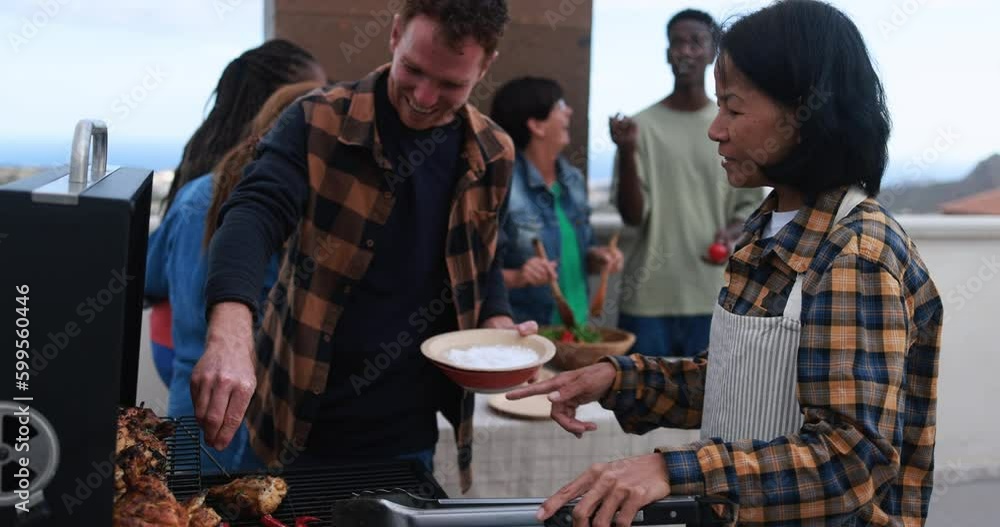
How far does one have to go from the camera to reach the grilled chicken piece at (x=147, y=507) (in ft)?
3.95

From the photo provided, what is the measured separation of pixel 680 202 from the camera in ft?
13.0

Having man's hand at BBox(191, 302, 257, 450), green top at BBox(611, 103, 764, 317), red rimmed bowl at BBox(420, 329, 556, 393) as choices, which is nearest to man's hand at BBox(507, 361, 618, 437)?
red rimmed bowl at BBox(420, 329, 556, 393)

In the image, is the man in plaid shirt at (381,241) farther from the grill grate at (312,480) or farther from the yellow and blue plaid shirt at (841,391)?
the yellow and blue plaid shirt at (841,391)

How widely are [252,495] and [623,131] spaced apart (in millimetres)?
2674

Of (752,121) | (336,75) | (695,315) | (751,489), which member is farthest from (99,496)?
(695,315)

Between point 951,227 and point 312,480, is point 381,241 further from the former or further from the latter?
point 951,227

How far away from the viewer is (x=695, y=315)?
13.2ft

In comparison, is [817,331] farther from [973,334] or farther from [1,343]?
[973,334]

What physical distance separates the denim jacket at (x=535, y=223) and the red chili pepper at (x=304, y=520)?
2207 millimetres

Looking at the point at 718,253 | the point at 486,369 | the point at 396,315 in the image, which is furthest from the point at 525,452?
the point at 718,253

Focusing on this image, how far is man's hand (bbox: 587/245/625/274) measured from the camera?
3750 millimetres

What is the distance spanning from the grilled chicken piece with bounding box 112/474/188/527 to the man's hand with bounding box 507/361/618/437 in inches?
25.7

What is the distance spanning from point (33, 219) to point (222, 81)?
88.8 inches

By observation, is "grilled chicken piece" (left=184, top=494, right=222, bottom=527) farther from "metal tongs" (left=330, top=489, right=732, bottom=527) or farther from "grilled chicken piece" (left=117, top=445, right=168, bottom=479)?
"metal tongs" (left=330, top=489, right=732, bottom=527)
